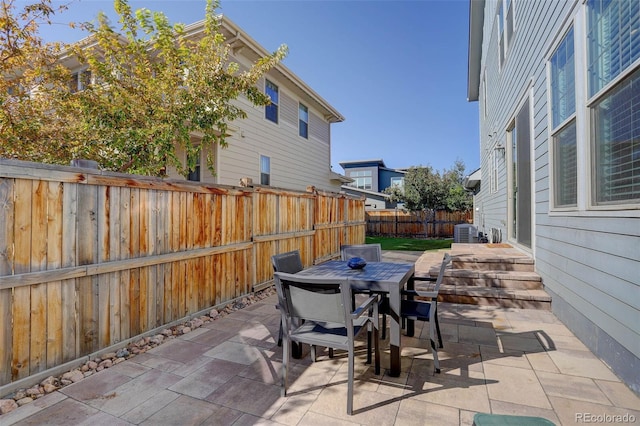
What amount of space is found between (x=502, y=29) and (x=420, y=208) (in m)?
9.90

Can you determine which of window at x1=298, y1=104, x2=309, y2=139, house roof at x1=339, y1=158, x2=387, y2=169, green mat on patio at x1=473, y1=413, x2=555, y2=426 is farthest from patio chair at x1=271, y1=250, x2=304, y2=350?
house roof at x1=339, y1=158, x2=387, y2=169

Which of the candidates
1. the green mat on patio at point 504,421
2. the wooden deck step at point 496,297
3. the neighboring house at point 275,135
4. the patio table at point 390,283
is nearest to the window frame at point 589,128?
the patio table at point 390,283

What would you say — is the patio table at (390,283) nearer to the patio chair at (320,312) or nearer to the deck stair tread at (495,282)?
the patio chair at (320,312)

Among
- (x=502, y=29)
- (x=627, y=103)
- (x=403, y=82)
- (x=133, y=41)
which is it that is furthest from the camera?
(x=403, y=82)

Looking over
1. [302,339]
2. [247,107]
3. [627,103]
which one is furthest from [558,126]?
[247,107]

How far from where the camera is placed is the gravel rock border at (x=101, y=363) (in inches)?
88.4

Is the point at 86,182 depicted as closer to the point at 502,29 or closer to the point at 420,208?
the point at 502,29

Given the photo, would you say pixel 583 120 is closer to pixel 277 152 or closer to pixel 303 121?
pixel 277 152

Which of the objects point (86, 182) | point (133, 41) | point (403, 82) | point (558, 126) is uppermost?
point (403, 82)

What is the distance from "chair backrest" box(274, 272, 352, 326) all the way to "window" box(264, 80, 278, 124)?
829 cm

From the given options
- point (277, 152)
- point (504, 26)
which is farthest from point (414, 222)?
point (504, 26)

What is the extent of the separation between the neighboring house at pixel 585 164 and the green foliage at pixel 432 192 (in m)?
10.3

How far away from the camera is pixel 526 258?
4.90m

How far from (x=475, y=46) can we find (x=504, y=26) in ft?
18.1
